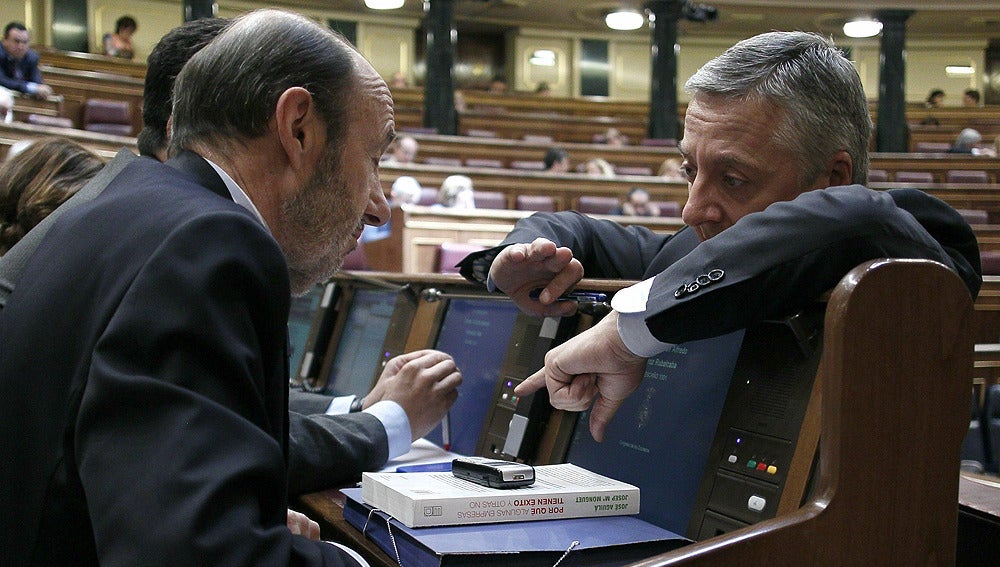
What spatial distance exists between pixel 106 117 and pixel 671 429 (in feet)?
26.7

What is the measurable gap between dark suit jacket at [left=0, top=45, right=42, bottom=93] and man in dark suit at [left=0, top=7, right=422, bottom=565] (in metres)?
7.80

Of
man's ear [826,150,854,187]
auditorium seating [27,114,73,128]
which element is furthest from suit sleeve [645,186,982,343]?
auditorium seating [27,114,73,128]

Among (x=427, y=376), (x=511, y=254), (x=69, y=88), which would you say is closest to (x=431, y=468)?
(x=427, y=376)

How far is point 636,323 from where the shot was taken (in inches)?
39.1

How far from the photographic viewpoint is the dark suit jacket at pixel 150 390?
26.5 inches

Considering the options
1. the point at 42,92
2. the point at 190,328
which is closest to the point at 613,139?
the point at 42,92

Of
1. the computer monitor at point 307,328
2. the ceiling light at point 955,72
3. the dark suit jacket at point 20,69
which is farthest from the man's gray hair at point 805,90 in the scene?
the ceiling light at point 955,72

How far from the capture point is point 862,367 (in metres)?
0.82

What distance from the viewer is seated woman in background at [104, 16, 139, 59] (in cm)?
1159

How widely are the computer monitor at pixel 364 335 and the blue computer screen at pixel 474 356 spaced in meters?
0.21

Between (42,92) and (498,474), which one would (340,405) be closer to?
(498,474)

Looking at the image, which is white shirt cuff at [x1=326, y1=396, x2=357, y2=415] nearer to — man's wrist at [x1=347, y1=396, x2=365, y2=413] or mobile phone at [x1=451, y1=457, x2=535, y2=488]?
man's wrist at [x1=347, y1=396, x2=365, y2=413]

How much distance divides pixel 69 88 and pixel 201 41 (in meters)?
7.78

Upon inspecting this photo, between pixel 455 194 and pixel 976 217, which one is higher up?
pixel 455 194
